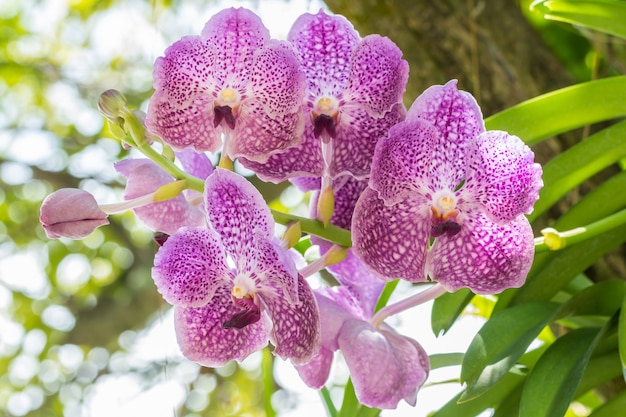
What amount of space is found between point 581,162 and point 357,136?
25 centimetres

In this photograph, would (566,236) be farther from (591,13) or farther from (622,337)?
(591,13)

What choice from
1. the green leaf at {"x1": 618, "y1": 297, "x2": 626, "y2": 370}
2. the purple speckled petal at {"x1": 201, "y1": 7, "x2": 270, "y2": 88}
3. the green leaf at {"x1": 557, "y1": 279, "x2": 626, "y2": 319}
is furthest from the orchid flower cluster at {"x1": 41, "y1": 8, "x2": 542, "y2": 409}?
the green leaf at {"x1": 557, "y1": 279, "x2": 626, "y2": 319}

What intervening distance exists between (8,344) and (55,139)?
712 millimetres

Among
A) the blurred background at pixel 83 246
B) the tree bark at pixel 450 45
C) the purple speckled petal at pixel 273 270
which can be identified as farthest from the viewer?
the blurred background at pixel 83 246

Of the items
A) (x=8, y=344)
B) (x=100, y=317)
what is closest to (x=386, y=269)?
(x=100, y=317)

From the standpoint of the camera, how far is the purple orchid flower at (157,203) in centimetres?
51

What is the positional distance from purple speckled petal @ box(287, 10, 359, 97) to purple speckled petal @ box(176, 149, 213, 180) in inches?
3.7

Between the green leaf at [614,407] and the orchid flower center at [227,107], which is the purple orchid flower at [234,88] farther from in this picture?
the green leaf at [614,407]

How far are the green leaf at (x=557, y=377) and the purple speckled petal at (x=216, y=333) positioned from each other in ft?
0.64

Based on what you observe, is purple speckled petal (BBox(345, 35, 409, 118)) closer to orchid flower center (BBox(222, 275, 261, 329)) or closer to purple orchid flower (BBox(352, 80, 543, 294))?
purple orchid flower (BBox(352, 80, 543, 294))

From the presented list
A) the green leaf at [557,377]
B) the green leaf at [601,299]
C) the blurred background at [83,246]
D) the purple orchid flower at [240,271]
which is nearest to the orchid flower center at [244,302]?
the purple orchid flower at [240,271]

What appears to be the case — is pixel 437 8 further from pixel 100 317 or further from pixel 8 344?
pixel 8 344

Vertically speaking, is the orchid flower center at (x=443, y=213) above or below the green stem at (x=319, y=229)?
above

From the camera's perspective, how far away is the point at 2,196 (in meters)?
2.62
